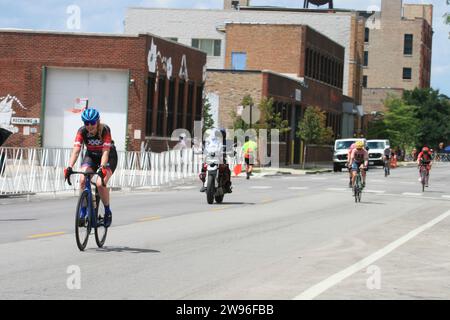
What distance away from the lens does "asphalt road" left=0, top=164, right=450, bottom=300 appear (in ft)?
32.5

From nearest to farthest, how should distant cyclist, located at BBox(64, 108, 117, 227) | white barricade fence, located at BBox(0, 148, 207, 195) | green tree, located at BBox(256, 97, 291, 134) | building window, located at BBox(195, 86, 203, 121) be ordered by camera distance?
distant cyclist, located at BBox(64, 108, 117, 227) < white barricade fence, located at BBox(0, 148, 207, 195) < green tree, located at BBox(256, 97, 291, 134) < building window, located at BBox(195, 86, 203, 121)

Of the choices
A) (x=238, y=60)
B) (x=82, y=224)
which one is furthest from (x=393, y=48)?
(x=82, y=224)

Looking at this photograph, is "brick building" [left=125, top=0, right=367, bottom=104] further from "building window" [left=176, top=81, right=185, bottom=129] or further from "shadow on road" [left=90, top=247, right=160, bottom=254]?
"shadow on road" [left=90, top=247, right=160, bottom=254]

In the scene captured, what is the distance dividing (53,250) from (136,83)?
33.4 m

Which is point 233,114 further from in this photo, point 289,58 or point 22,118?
point 289,58

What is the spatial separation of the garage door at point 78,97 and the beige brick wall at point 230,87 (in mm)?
16978

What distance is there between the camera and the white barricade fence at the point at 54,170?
2498 centimetres

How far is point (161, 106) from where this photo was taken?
4950 cm

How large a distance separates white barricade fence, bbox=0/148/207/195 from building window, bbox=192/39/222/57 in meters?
44.4

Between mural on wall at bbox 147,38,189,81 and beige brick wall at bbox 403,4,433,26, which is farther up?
beige brick wall at bbox 403,4,433,26

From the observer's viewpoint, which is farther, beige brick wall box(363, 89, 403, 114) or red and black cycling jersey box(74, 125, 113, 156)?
beige brick wall box(363, 89, 403, 114)

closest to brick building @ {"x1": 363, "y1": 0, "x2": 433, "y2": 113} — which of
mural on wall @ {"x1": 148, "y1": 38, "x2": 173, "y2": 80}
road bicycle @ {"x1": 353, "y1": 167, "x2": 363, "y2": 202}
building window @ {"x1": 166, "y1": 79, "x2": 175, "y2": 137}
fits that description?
building window @ {"x1": 166, "y1": 79, "x2": 175, "y2": 137}

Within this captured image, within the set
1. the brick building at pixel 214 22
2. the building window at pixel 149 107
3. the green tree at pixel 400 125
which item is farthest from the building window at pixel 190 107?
the green tree at pixel 400 125

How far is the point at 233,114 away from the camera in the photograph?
55.4 metres
